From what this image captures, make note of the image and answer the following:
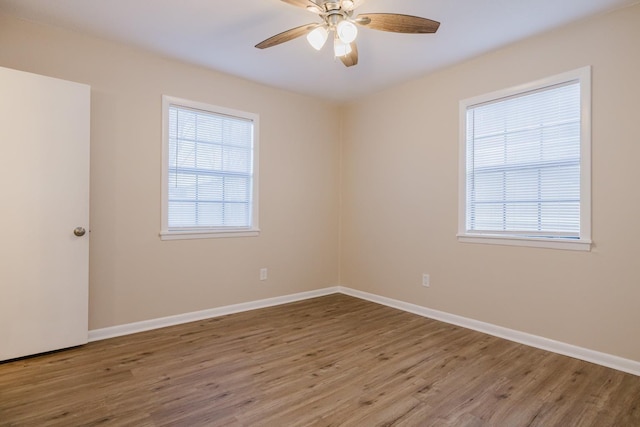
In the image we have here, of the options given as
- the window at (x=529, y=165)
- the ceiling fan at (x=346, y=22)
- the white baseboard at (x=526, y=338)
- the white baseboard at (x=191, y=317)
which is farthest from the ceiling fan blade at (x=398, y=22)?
the white baseboard at (x=191, y=317)

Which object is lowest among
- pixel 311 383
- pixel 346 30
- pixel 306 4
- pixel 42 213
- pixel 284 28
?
pixel 311 383

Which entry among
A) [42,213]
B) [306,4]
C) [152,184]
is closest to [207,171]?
[152,184]

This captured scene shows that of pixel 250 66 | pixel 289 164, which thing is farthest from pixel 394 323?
pixel 250 66

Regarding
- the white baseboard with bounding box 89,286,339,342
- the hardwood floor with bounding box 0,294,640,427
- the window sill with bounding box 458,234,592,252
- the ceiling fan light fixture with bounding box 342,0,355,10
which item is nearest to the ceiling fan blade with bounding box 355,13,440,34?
the ceiling fan light fixture with bounding box 342,0,355,10

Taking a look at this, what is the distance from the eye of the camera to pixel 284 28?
2.75 meters

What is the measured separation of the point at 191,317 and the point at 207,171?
152 centimetres

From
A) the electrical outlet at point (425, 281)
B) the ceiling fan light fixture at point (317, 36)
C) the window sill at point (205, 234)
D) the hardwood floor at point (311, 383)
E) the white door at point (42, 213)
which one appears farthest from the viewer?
the electrical outlet at point (425, 281)

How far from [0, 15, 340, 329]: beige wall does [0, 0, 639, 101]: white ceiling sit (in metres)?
0.20

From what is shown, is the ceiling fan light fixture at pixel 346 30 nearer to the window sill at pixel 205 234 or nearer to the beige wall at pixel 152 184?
the beige wall at pixel 152 184

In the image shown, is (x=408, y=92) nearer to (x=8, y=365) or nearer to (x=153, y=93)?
(x=153, y=93)

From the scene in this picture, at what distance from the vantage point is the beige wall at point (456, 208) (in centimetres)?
245

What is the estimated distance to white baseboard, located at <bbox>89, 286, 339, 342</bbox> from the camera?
299 cm

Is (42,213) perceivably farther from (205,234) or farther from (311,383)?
(311,383)

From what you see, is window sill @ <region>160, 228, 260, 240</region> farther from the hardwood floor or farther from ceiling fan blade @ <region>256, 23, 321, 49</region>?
ceiling fan blade @ <region>256, 23, 321, 49</region>
